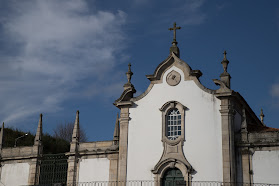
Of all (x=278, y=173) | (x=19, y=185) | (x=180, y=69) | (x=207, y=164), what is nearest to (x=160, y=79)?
(x=180, y=69)

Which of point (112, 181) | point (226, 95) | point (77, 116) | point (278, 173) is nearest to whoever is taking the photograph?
point (278, 173)

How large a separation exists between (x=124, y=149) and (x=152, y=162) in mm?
1850

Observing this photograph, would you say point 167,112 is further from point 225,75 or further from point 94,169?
point 94,169

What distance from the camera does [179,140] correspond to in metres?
23.7

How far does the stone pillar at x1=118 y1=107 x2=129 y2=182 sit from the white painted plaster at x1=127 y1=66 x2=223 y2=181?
227mm

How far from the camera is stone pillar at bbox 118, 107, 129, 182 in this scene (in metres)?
24.5

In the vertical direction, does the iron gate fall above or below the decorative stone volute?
below

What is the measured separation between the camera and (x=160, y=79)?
2528 cm

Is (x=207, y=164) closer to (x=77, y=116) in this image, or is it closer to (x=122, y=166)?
(x=122, y=166)

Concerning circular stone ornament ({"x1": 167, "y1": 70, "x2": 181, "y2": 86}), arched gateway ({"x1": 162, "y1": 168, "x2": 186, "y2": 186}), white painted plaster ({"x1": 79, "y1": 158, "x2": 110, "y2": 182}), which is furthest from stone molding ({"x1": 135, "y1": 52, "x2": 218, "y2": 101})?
arched gateway ({"x1": 162, "y1": 168, "x2": 186, "y2": 186})

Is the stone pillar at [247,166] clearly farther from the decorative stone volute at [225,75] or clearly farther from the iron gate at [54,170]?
the iron gate at [54,170]

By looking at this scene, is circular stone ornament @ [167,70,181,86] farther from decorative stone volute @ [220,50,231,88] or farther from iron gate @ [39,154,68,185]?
iron gate @ [39,154,68,185]

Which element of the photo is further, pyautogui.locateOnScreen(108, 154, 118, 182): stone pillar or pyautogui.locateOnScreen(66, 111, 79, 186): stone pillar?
pyautogui.locateOnScreen(66, 111, 79, 186): stone pillar

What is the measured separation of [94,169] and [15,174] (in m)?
5.55
